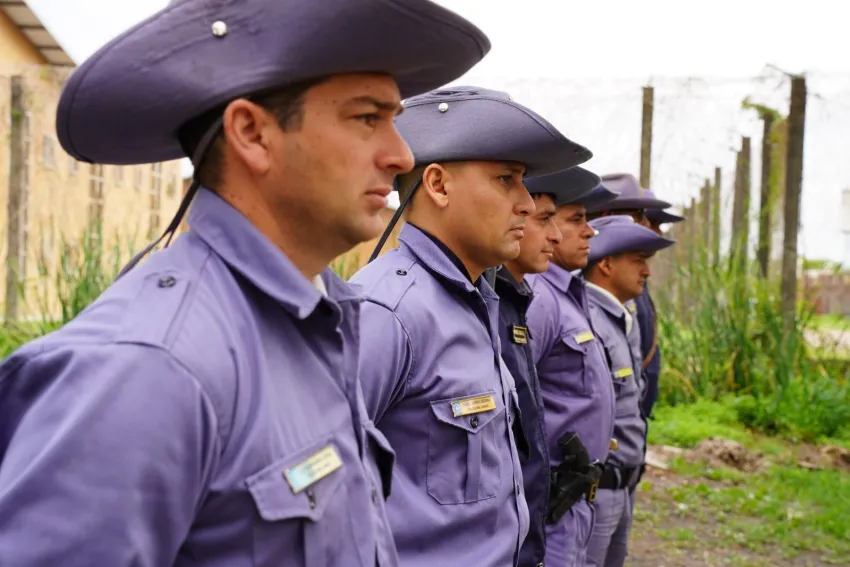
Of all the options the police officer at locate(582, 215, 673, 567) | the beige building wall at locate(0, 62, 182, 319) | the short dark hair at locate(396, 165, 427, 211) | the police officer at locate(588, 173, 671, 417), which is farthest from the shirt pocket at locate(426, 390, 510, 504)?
the beige building wall at locate(0, 62, 182, 319)

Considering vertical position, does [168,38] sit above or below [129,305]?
above

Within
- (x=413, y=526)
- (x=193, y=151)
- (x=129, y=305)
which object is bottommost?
(x=413, y=526)

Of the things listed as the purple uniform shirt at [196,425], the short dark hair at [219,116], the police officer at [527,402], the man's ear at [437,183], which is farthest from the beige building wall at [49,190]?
the purple uniform shirt at [196,425]

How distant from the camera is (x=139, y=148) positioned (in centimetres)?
155

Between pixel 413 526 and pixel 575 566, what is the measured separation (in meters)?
1.48

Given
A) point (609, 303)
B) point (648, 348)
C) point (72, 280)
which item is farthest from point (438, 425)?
point (72, 280)

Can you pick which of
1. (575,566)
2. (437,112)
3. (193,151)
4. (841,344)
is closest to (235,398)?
(193,151)

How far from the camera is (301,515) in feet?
4.18

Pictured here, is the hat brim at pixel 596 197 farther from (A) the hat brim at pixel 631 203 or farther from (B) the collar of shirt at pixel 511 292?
(B) the collar of shirt at pixel 511 292

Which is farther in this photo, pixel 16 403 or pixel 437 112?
pixel 437 112

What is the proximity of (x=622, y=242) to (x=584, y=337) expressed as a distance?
112cm

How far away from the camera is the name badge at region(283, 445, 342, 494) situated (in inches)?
49.9

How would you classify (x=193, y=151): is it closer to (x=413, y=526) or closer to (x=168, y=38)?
(x=168, y=38)

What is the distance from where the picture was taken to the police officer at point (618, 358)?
4059 millimetres
